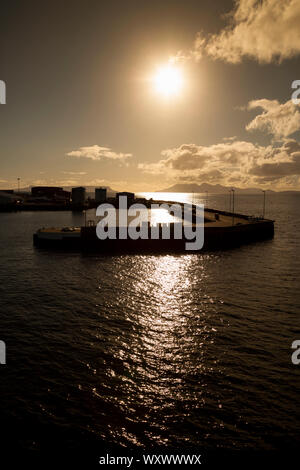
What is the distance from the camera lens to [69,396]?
16.6 metres

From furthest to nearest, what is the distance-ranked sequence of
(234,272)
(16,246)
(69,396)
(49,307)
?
(16,246) < (234,272) < (49,307) < (69,396)

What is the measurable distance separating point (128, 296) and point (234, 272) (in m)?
19.9

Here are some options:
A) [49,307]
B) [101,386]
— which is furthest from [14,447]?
[49,307]

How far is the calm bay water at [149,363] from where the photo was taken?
47.1 feet

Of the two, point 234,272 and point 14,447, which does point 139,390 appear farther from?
point 234,272

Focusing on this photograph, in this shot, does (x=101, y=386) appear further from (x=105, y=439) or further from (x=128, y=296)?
(x=128, y=296)

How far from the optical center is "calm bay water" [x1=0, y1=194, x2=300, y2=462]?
14359 mm

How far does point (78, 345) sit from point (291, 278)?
109 ft

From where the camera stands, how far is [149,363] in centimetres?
1992

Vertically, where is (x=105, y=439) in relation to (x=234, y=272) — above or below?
below
